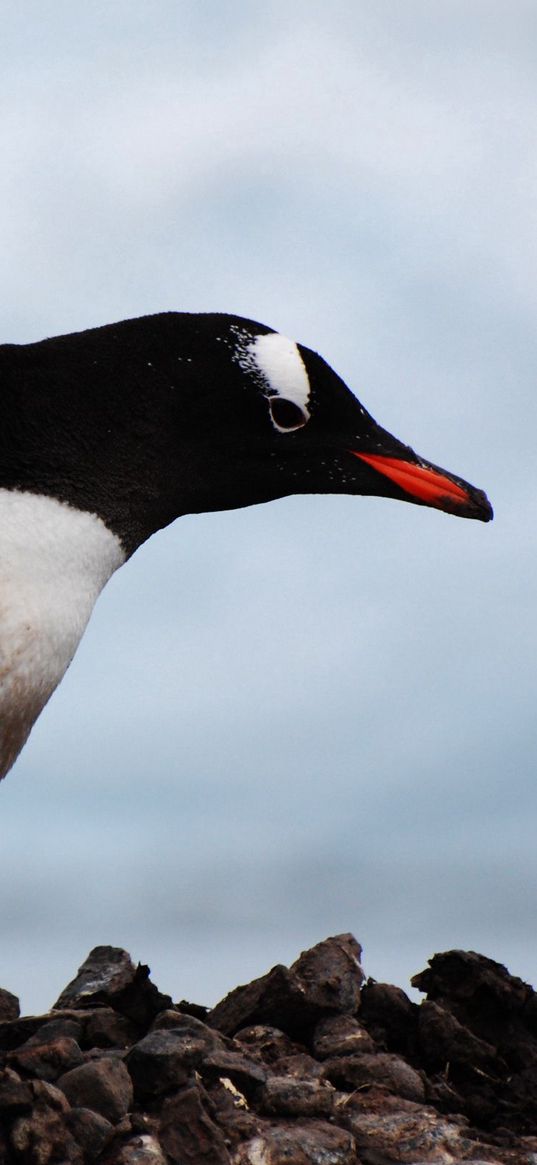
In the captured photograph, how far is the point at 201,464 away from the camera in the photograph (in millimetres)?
6363

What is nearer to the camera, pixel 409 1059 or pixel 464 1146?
pixel 464 1146

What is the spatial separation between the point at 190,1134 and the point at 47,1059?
2.47ft

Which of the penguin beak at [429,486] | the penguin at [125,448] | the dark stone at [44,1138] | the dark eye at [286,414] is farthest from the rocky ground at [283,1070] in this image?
the dark eye at [286,414]

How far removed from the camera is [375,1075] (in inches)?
261

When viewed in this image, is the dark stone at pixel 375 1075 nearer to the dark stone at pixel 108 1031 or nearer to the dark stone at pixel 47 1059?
the dark stone at pixel 108 1031

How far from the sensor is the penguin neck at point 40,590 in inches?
231

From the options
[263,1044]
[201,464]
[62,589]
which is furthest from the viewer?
[263,1044]

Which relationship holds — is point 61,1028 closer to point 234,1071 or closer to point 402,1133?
point 234,1071

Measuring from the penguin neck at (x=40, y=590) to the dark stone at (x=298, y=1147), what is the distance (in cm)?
171

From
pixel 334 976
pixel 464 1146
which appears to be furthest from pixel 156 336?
pixel 464 1146

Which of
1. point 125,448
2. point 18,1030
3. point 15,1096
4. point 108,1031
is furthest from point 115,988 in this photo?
point 125,448

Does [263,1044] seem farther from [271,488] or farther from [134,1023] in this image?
[271,488]

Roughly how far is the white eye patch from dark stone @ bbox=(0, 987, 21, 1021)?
295 centimetres

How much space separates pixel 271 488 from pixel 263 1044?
2.29 m
